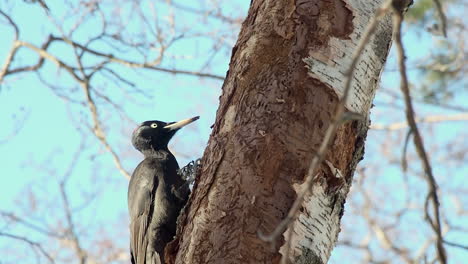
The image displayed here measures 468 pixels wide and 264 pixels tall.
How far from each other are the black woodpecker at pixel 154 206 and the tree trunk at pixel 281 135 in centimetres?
173

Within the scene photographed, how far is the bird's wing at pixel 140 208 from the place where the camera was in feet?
15.6

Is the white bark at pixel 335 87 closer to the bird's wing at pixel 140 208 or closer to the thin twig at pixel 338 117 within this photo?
the thin twig at pixel 338 117

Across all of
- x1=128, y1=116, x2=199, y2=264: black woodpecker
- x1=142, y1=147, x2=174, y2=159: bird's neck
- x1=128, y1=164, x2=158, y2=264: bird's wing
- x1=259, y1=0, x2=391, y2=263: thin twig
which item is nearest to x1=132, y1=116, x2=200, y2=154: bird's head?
x1=142, y1=147, x2=174, y2=159: bird's neck

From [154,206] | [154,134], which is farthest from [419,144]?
[154,134]

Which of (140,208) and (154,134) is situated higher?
(154,134)

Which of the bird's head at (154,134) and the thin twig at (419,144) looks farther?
→ the bird's head at (154,134)

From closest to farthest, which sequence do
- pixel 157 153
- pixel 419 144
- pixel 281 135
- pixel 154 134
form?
pixel 419 144 → pixel 281 135 → pixel 157 153 → pixel 154 134

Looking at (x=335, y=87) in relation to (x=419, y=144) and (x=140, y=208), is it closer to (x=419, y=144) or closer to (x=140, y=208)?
(x=419, y=144)

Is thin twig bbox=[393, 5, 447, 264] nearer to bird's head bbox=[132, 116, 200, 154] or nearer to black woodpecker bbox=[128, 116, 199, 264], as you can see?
black woodpecker bbox=[128, 116, 199, 264]

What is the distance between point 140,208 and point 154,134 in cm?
98

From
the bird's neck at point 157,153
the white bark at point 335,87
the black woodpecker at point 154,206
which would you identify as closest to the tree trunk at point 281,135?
the white bark at point 335,87

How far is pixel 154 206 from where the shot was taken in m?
4.91

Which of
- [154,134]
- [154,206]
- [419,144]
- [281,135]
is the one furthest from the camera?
[154,134]

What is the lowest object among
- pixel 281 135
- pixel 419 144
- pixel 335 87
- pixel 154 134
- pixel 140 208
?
pixel 419 144
